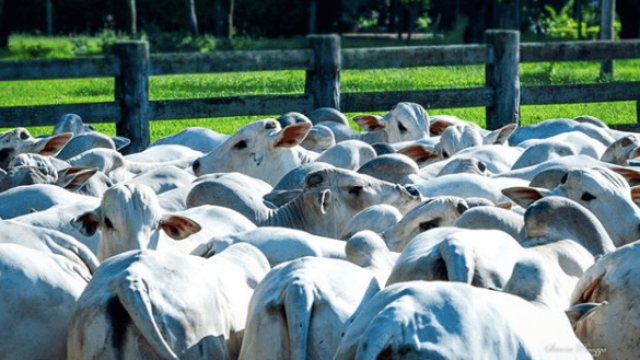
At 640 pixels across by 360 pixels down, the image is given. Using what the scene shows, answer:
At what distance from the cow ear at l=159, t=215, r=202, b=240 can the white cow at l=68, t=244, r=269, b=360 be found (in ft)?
4.49

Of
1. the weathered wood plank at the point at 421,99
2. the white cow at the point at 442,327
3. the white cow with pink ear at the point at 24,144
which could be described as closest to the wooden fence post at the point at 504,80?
the weathered wood plank at the point at 421,99

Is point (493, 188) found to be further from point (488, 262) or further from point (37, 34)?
point (37, 34)

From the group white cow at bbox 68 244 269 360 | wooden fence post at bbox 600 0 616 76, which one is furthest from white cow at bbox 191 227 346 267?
wooden fence post at bbox 600 0 616 76

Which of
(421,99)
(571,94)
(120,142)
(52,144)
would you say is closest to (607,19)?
(571,94)

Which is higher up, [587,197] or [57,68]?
[57,68]

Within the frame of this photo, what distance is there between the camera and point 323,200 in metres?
8.28

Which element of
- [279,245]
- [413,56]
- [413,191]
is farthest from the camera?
[413,56]

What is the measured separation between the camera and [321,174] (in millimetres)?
8492

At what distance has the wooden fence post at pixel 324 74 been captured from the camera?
46.4 ft

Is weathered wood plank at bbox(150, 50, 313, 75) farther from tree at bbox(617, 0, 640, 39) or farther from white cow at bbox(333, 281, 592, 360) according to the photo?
tree at bbox(617, 0, 640, 39)

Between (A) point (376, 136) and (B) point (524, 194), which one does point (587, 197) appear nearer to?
(B) point (524, 194)

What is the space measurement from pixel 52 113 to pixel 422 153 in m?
3.60

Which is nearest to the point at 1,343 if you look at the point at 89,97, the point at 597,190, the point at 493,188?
the point at 597,190

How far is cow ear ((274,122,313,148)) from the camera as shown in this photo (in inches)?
404
